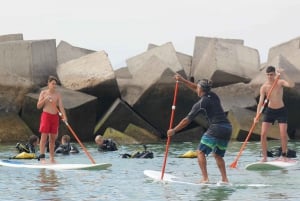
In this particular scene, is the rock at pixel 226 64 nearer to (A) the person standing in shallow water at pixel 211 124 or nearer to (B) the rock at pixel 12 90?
(B) the rock at pixel 12 90

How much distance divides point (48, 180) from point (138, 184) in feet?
5.40

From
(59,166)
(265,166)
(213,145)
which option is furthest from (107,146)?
(213,145)

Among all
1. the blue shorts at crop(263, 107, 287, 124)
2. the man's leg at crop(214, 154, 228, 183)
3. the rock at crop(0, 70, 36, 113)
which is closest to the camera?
the man's leg at crop(214, 154, 228, 183)

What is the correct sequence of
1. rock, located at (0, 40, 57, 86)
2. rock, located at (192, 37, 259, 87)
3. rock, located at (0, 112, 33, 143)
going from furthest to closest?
rock, located at (192, 37, 259, 87) → rock, located at (0, 40, 57, 86) → rock, located at (0, 112, 33, 143)

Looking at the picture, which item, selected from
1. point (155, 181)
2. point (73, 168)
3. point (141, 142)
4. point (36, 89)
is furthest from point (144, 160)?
point (36, 89)

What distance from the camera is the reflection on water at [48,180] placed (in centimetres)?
1351

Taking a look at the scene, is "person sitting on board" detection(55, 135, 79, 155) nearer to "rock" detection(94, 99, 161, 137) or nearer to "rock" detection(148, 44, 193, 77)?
"rock" detection(94, 99, 161, 137)

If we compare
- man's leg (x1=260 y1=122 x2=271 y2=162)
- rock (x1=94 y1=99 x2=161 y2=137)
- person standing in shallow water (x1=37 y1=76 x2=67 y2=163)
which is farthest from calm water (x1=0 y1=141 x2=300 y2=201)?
rock (x1=94 y1=99 x2=161 y2=137)

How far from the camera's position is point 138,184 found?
1405 centimetres

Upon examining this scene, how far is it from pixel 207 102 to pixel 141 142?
12.6m

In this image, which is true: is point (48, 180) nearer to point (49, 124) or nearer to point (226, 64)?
point (49, 124)

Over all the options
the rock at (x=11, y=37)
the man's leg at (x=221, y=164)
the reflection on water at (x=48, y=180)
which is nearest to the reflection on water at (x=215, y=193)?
the man's leg at (x=221, y=164)

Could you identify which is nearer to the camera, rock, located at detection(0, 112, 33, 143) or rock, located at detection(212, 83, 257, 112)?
rock, located at detection(0, 112, 33, 143)

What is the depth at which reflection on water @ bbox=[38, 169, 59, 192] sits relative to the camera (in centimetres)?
1351
